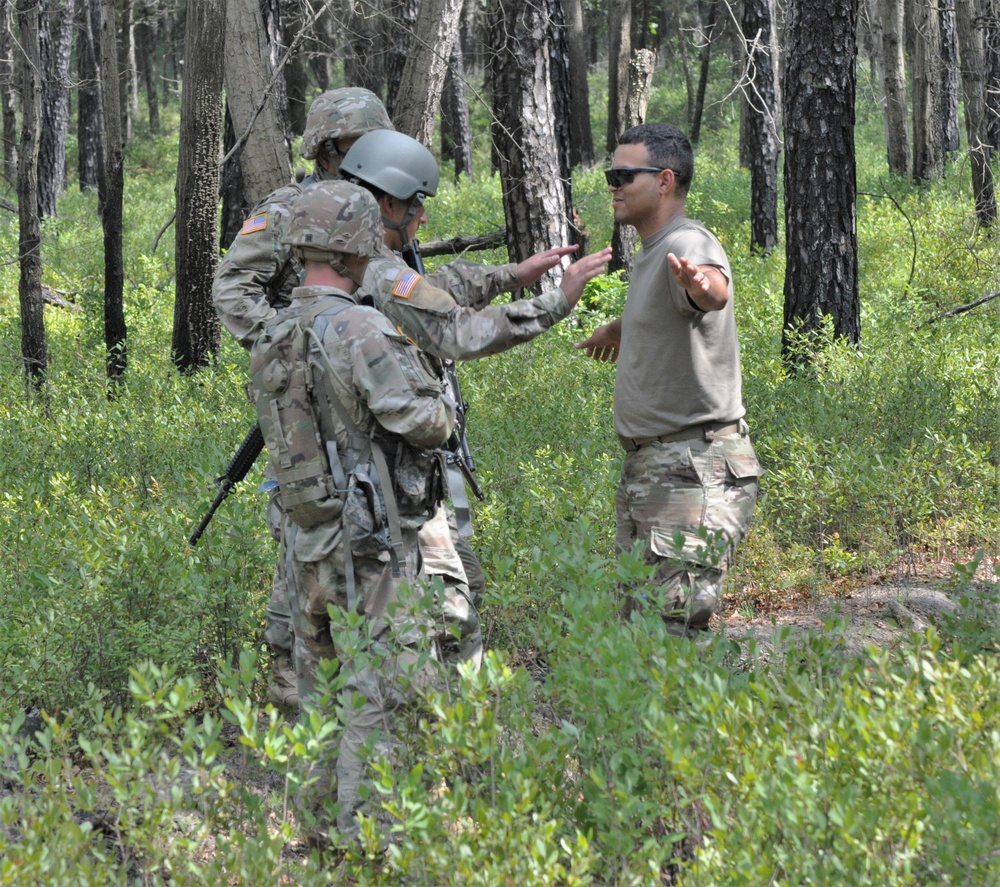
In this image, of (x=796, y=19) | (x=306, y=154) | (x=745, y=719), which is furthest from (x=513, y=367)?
(x=745, y=719)

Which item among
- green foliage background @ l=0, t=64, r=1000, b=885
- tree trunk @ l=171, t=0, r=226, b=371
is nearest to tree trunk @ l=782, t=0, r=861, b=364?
green foliage background @ l=0, t=64, r=1000, b=885

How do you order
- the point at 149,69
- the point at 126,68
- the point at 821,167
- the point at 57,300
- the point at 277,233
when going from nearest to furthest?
1. the point at 277,233
2. the point at 821,167
3. the point at 57,300
4. the point at 126,68
5. the point at 149,69

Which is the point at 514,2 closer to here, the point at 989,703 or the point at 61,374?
the point at 61,374

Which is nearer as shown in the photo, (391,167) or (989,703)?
(989,703)

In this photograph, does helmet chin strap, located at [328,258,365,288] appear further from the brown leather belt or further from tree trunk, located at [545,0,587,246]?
tree trunk, located at [545,0,587,246]

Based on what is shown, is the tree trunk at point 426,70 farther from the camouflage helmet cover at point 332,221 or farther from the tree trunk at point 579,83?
the tree trunk at point 579,83

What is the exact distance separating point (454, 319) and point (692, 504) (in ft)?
3.87

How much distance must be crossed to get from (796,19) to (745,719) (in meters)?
6.83

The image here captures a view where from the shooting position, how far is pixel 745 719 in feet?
9.75

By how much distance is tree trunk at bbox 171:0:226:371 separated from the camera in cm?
921

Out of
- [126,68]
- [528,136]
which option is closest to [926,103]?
[528,136]

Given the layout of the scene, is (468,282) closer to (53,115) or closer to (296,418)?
(296,418)

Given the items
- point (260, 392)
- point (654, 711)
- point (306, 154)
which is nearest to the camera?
point (654, 711)

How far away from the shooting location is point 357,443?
3584mm
